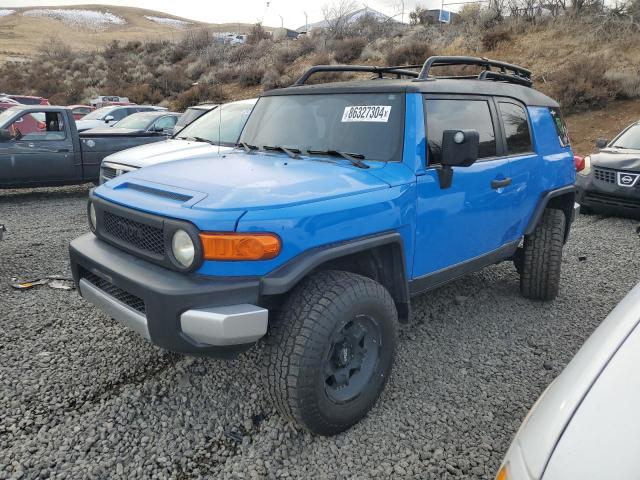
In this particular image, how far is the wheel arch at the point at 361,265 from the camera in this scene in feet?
7.53

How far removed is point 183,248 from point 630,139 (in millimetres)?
8258

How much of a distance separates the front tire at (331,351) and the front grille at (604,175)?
628cm

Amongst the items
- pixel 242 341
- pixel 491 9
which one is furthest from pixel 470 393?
pixel 491 9

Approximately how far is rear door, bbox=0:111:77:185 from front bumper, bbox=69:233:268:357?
22.4 feet

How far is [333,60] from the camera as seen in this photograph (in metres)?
24.3

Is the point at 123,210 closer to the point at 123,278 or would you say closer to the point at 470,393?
the point at 123,278

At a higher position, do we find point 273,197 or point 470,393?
point 273,197

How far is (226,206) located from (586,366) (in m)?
1.57

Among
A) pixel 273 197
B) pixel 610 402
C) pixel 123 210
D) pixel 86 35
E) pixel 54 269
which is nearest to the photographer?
pixel 610 402

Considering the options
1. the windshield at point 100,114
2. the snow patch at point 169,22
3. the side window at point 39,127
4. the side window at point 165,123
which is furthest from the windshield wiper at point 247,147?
the snow patch at point 169,22

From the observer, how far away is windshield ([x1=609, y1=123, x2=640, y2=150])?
792cm

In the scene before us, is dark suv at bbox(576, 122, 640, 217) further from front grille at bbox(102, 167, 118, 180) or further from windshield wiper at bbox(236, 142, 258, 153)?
front grille at bbox(102, 167, 118, 180)

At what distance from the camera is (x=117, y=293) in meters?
2.66

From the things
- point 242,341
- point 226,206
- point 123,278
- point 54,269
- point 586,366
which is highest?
point 226,206
